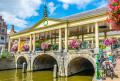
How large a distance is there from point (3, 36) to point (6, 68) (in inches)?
665

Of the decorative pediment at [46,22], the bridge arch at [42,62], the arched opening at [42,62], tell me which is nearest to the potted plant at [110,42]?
the decorative pediment at [46,22]

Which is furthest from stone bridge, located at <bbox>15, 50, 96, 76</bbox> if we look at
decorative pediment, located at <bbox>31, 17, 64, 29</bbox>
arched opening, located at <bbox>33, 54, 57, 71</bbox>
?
decorative pediment, located at <bbox>31, 17, 64, 29</bbox>

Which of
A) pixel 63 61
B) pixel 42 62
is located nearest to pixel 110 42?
pixel 63 61

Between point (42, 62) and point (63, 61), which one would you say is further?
point (42, 62)

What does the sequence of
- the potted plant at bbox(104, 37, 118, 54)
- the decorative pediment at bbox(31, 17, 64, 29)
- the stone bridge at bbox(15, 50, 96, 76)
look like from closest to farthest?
the potted plant at bbox(104, 37, 118, 54)
the stone bridge at bbox(15, 50, 96, 76)
the decorative pediment at bbox(31, 17, 64, 29)

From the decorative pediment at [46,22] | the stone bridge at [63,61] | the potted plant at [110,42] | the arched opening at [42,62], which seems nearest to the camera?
the potted plant at [110,42]

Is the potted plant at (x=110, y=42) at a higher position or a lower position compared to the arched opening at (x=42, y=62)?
higher

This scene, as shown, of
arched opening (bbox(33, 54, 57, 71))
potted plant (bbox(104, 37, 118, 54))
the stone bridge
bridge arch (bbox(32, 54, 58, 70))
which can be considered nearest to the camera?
potted plant (bbox(104, 37, 118, 54))

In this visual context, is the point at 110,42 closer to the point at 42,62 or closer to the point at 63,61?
the point at 63,61

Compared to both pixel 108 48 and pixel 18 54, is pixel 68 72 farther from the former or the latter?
pixel 18 54

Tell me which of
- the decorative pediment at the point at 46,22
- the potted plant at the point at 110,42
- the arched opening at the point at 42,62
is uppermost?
the decorative pediment at the point at 46,22

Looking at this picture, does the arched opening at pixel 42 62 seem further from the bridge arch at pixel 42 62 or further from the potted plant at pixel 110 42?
the potted plant at pixel 110 42

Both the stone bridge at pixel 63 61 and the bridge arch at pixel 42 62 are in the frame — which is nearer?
the stone bridge at pixel 63 61

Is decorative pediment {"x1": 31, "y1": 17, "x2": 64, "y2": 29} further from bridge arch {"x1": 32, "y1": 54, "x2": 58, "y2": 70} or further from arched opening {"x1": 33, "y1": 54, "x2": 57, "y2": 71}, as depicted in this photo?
arched opening {"x1": 33, "y1": 54, "x2": 57, "y2": 71}
